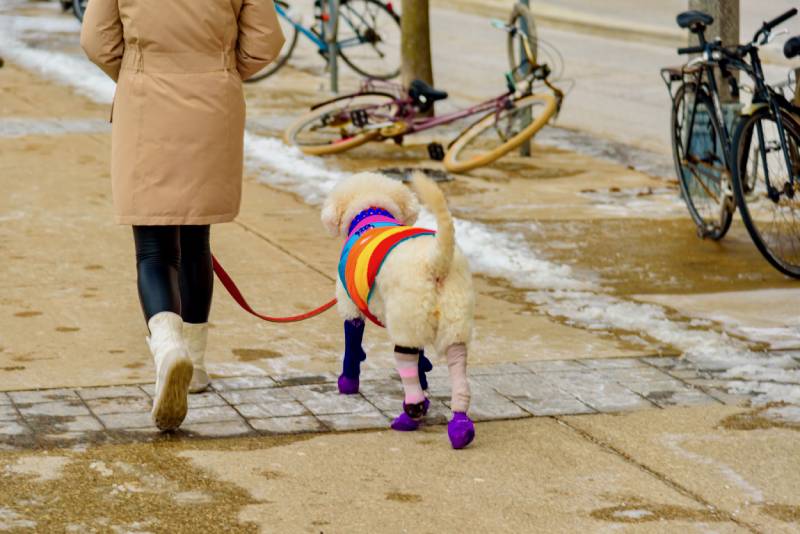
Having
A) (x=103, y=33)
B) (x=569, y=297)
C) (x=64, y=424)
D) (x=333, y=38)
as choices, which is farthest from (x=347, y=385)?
(x=333, y=38)

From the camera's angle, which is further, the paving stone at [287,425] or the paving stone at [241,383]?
the paving stone at [241,383]

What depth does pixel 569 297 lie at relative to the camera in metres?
7.14

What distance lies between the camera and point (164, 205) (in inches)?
201

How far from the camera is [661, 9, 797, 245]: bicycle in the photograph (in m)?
7.98

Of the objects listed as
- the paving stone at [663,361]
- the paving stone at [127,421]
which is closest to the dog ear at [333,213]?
the paving stone at [127,421]

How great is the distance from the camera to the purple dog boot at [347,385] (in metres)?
5.48

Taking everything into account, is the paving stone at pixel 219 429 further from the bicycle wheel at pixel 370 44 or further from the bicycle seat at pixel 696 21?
the bicycle wheel at pixel 370 44

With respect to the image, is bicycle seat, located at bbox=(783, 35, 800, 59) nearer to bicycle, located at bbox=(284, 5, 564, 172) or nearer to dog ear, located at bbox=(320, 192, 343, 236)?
bicycle, located at bbox=(284, 5, 564, 172)

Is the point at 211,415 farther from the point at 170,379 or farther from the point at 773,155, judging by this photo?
the point at 773,155

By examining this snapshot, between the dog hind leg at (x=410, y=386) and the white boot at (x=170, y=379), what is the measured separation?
68 cm

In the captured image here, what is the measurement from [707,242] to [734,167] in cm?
81

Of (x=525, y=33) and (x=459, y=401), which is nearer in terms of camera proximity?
(x=459, y=401)

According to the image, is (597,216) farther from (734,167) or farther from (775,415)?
(775,415)

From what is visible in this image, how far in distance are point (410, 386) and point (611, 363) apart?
1253 millimetres
